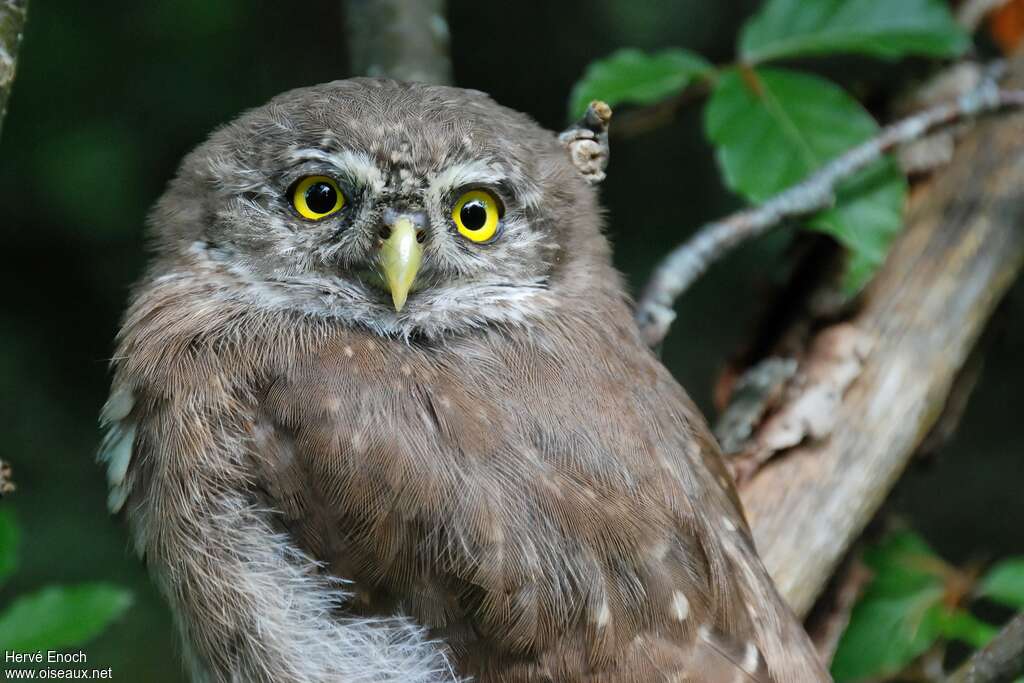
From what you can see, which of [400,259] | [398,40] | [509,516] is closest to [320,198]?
[400,259]

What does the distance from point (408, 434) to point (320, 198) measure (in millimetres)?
696

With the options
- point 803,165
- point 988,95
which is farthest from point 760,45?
point 988,95

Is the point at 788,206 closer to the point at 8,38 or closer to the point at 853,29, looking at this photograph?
the point at 853,29

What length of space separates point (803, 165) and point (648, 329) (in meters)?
0.69

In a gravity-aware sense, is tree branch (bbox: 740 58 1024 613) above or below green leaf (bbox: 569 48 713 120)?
below

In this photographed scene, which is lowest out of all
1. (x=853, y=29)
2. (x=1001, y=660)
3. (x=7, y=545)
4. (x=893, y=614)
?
(x=7, y=545)

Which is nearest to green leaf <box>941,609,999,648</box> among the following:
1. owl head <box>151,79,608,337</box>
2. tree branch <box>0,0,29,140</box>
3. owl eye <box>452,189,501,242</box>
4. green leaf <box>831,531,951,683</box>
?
green leaf <box>831,531,951,683</box>

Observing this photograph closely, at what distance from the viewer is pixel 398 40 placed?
376 cm

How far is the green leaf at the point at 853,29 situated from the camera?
3.55 meters

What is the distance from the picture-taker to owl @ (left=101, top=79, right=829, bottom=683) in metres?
2.46

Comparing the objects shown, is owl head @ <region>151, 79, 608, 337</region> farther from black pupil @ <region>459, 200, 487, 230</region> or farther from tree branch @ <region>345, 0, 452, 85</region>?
tree branch @ <region>345, 0, 452, 85</region>

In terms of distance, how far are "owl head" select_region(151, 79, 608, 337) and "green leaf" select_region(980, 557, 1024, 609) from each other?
1.54 meters

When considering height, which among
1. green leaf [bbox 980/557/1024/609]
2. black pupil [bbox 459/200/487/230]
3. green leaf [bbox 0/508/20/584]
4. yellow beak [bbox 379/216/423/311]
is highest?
black pupil [bbox 459/200/487/230]

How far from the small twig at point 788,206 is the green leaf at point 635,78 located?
1.56 feet
